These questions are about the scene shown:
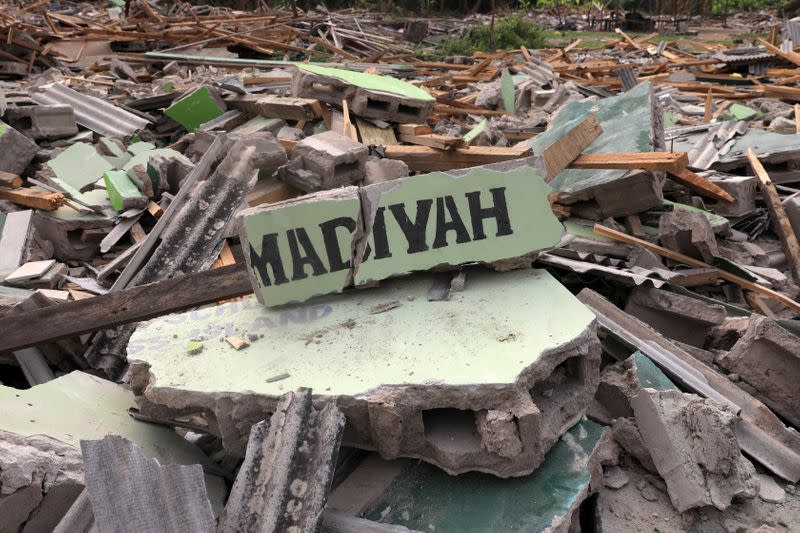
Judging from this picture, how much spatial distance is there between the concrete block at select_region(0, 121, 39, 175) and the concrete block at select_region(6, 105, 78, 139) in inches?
21.9

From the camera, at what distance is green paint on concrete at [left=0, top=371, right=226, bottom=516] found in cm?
294

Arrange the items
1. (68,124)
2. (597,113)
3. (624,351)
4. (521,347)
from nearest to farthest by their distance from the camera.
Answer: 1. (521,347)
2. (624,351)
3. (597,113)
4. (68,124)

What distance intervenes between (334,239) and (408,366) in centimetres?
82

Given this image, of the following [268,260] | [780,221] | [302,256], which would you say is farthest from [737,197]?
[268,260]

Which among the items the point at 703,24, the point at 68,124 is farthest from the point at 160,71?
the point at 703,24

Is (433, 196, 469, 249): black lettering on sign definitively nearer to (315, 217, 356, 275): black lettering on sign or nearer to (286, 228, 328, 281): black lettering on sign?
(315, 217, 356, 275): black lettering on sign

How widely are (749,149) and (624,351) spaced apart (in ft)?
11.8

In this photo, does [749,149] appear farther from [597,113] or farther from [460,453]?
[460,453]

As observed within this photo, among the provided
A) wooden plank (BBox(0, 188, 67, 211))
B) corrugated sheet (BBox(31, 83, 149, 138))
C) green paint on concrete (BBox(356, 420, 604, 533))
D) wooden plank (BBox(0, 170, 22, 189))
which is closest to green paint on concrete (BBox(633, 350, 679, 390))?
green paint on concrete (BBox(356, 420, 604, 533))

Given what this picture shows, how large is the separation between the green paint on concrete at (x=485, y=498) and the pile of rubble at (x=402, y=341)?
1 cm

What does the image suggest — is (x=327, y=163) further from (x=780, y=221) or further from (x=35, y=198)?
(x=780, y=221)

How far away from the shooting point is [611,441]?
329 centimetres

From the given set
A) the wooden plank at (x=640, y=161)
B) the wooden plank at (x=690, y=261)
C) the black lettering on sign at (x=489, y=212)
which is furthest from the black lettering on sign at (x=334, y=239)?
the wooden plank at (x=690, y=261)

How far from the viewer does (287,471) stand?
8.11ft
